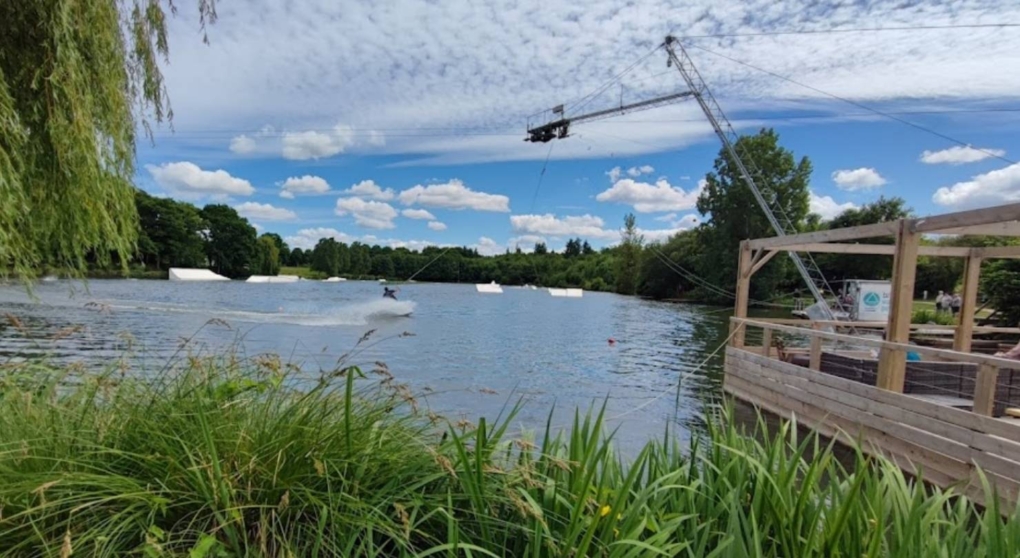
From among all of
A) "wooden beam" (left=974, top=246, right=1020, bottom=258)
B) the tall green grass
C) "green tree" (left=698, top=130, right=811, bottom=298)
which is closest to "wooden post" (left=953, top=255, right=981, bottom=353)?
"wooden beam" (left=974, top=246, right=1020, bottom=258)

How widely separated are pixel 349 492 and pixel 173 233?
226ft

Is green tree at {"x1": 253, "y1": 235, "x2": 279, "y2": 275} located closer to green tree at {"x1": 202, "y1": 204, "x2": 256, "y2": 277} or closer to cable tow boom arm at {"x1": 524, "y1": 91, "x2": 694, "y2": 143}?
green tree at {"x1": 202, "y1": 204, "x2": 256, "y2": 277}

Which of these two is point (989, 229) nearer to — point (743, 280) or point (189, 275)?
point (743, 280)

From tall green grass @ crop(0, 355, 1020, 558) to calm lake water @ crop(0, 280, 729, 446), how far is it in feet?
2.36

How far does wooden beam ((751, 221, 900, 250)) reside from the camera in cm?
657

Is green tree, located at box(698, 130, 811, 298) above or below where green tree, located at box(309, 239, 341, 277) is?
above

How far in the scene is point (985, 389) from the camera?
4945 millimetres

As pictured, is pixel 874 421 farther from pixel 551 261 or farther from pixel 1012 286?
pixel 551 261

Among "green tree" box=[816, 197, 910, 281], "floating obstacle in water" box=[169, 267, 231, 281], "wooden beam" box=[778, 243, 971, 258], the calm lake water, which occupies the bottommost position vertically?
"floating obstacle in water" box=[169, 267, 231, 281]

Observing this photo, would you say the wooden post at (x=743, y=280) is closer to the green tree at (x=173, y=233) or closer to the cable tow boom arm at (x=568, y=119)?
the cable tow boom arm at (x=568, y=119)

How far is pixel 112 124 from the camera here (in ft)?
13.2

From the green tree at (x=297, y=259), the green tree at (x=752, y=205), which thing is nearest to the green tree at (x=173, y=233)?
the green tree at (x=297, y=259)

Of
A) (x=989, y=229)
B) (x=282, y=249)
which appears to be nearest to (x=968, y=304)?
(x=989, y=229)

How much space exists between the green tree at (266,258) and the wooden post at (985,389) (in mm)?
78029
